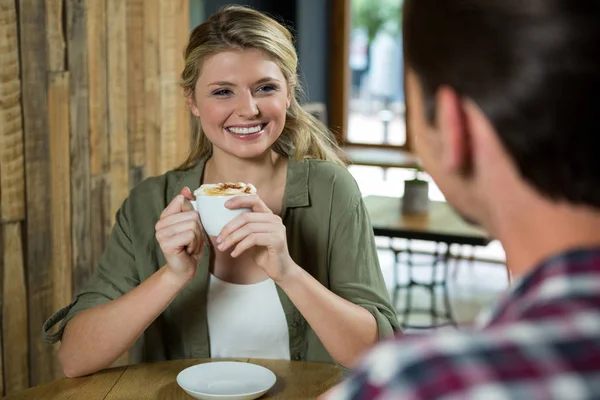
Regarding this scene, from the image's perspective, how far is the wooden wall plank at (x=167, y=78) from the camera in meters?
3.11

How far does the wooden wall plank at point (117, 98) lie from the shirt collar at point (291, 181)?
0.83 metres

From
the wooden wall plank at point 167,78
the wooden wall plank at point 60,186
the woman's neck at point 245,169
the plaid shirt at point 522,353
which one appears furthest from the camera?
the wooden wall plank at point 167,78

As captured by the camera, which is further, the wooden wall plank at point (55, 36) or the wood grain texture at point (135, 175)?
the wood grain texture at point (135, 175)

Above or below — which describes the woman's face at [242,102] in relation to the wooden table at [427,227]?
above

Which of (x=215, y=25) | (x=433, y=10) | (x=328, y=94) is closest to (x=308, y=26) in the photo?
(x=328, y=94)

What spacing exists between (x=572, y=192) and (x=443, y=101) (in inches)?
4.8

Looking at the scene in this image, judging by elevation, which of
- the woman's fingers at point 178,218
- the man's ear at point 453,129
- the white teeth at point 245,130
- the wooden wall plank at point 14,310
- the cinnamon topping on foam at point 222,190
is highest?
the man's ear at point 453,129

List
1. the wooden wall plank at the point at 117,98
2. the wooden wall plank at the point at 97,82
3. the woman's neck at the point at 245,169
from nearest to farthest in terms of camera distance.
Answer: the woman's neck at the point at 245,169 → the wooden wall plank at the point at 97,82 → the wooden wall plank at the point at 117,98

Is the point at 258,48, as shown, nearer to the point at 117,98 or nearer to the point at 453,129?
the point at 117,98

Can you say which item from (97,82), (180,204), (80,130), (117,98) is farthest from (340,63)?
(180,204)

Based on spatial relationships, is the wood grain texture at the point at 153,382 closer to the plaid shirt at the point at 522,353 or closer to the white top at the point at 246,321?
the white top at the point at 246,321

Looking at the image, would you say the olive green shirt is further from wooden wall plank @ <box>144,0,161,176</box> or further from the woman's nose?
wooden wall plank @ <box>144,0,161,176</box>

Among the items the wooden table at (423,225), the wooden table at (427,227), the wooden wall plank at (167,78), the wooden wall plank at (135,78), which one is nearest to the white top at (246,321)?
the wooden wall plank at (135,78)

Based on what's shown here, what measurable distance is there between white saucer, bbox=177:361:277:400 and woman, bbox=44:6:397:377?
0.17 m
